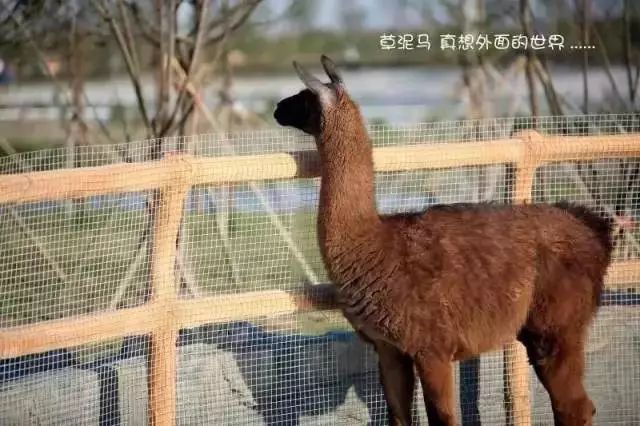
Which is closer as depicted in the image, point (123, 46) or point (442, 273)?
point (442, 273)

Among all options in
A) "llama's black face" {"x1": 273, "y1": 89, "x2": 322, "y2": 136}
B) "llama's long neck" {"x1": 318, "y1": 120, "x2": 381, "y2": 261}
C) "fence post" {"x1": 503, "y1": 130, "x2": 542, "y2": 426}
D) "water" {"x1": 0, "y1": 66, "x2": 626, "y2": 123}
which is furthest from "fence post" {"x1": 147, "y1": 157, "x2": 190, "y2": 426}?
"water" {"x1": 0, "y1": 66, "x2": 626, "y2": 123}

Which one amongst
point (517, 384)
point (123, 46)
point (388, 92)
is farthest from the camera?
point (388, 92)

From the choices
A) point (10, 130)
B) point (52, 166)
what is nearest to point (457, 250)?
point (52, 166)

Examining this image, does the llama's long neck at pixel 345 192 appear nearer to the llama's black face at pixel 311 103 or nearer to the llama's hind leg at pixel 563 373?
the llama's black face at pixel 311 103

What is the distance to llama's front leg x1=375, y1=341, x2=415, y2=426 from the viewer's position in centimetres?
469

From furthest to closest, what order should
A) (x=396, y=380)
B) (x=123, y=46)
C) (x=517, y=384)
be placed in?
1. (x=123, y=46)
2. (x=517, y=384)
3. (x=396, y=380)

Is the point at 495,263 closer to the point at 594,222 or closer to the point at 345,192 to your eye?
the point at 594,222

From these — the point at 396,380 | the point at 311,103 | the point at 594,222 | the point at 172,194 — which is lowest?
the point at 396,380

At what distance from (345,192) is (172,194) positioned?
80 cm

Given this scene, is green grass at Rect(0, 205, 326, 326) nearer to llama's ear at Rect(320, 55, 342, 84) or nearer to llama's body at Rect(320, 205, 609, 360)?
llama's body at Rect(320, 205, 609, 360)


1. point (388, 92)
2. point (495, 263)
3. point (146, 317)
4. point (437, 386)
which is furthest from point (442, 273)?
point (388, 92)

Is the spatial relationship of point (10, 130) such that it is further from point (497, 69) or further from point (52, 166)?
point (52, 166)

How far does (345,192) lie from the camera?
14.4 feet

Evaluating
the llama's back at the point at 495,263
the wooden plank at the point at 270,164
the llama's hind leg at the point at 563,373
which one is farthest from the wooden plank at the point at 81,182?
the llama's hind leg at the point at 563,373
